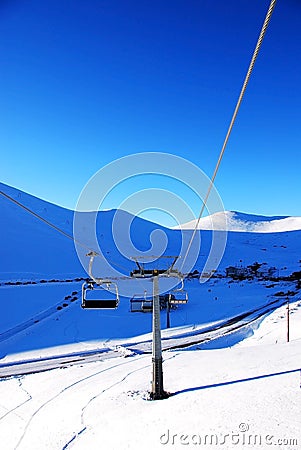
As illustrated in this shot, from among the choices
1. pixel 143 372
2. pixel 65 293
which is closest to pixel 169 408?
pixel 143 372

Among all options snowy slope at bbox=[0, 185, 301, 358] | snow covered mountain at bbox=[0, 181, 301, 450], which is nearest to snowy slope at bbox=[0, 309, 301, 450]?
snow covered mountain at bbox=[0, 181, 301, 450]

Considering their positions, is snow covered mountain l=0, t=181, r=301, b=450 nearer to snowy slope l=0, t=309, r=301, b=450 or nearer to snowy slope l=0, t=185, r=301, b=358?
snowy slope l=0, t=309, r=301, b=450

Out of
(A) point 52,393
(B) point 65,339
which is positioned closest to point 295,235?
(B) point 65,339

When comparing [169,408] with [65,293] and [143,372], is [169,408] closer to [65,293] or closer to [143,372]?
[143,372]

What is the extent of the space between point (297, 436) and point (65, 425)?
21.4ft

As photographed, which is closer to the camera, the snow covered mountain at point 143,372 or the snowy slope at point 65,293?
the snow covered mountain at point 143,372

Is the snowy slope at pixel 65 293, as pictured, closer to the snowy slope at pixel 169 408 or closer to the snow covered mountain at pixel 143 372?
the snow covered mountain at pixel 143 372

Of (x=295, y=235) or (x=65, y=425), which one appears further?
(x=295, y=235)

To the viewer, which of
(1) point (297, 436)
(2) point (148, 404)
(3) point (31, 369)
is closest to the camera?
(1) point (297, 436)

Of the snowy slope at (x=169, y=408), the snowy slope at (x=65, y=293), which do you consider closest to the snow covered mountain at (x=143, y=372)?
the snowy slope at (x=169, y=408)

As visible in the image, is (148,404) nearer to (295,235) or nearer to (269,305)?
(269,305)

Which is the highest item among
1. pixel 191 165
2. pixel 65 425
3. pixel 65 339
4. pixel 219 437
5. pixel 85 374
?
pixel 191 165

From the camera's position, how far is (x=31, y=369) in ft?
72.2

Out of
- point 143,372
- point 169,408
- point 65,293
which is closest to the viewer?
point 169,408
